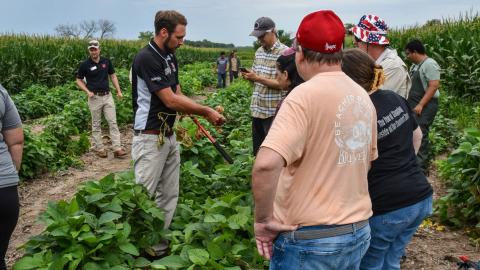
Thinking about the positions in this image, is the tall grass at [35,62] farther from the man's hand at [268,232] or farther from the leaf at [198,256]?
the man's hand at [268,232]

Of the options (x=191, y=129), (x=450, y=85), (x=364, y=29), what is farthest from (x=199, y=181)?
(x=450, y=85)

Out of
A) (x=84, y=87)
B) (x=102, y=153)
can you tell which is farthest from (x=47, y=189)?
(x=84, y=87)

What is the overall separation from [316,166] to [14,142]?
2095 mm

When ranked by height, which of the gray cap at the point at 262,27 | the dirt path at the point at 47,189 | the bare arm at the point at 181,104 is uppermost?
the gray cap at the point at 262,27

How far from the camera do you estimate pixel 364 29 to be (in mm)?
4484

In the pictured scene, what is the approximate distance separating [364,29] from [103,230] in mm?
Answer: 2802

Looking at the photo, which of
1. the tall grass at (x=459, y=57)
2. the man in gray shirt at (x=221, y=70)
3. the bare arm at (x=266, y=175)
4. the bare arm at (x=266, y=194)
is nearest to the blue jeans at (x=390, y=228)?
the bare arm at (x=266, y=194)

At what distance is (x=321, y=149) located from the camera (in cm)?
204

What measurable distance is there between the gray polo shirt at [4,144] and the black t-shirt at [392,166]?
215 centimetres

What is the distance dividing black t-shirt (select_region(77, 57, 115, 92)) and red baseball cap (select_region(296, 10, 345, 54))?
708 centimetres

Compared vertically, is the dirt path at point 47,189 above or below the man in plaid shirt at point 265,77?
below

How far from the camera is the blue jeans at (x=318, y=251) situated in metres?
2.08

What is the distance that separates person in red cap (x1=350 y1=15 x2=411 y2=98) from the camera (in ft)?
14.7

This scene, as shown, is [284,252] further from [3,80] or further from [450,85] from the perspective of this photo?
[3,80]
